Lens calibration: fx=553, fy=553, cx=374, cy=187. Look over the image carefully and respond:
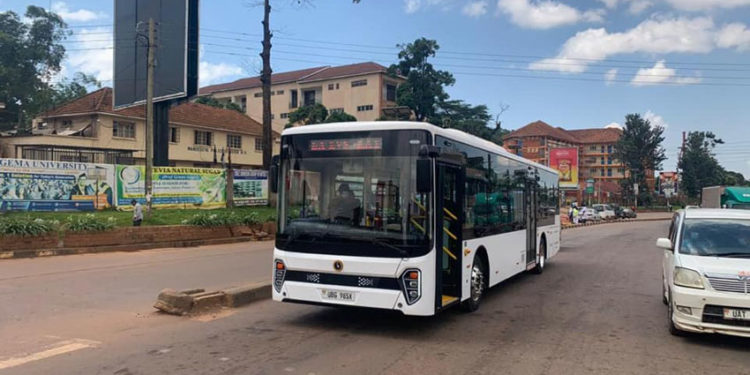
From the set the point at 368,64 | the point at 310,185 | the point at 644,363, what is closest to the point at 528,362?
the point at 644,363

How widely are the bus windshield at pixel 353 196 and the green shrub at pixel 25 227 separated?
36.4ft

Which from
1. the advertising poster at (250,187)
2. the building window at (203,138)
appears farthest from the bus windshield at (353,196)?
the building window at (203,138)

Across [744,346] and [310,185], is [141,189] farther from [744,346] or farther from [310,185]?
[744,346]

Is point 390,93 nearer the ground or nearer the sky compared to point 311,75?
nearer the ground

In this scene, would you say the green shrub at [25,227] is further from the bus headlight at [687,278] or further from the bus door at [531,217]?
the bus headlight at [687,278]

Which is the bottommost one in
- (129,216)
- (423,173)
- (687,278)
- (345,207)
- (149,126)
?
(687,278)

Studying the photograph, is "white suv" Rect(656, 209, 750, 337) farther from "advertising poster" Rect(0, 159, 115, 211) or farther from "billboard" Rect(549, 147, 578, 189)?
"billboard" Rect(549, 147, 578, 189)

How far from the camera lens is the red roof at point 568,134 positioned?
114 metres

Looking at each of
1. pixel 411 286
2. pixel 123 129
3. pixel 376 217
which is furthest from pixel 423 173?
pixel 123 129

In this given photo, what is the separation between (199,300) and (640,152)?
95.0 meters

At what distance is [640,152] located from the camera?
3590 inches

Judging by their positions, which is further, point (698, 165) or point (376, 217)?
point (698, 165)

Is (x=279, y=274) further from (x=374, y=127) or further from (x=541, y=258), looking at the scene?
(x=541, y=258)

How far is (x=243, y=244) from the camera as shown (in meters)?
21.2
